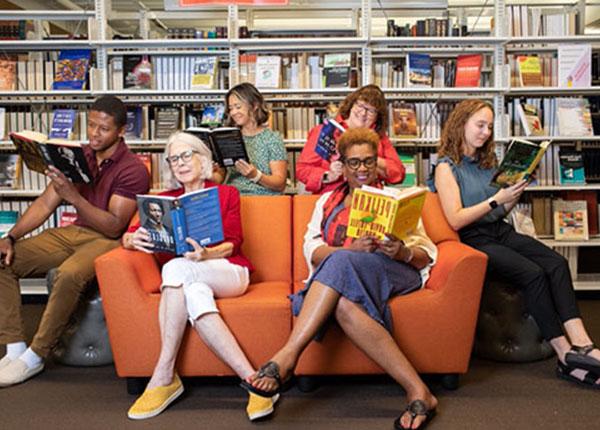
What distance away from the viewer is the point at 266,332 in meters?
2.46

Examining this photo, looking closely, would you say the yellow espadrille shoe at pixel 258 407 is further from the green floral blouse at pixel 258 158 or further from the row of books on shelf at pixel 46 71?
the row of books on shelf at pixel 46 71

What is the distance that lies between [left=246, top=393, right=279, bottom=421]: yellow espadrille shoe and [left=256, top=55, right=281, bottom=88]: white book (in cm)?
258

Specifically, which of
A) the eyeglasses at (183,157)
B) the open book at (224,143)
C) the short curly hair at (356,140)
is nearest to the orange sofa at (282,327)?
the eyeglasses at (183,157)

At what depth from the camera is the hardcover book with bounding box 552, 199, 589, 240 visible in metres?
4.39

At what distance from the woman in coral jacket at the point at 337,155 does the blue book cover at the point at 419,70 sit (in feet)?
3.95

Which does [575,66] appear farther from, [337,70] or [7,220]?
[7,220]

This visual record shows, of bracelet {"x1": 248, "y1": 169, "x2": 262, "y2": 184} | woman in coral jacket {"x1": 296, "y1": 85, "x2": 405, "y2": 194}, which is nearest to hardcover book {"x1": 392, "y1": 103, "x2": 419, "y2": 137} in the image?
woman in coral jacket {"x1": 296, "y1": 85, "x2": 405, "y2": 194}

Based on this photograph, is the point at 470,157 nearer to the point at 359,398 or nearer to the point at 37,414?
the point at 359,398

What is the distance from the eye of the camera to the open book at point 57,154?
8.68 ft

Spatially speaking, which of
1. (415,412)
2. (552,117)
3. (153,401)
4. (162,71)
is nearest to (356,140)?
(415,412)

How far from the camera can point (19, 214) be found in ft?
14.5

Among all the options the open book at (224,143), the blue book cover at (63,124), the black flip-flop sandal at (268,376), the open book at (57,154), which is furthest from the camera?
the blue book cover at (63,124)

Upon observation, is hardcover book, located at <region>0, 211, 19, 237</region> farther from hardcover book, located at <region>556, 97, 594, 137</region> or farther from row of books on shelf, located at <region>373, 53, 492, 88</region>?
hardcover book, located at <region>556, 97, 594, 137</region>

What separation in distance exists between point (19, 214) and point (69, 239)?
170 centimetres
